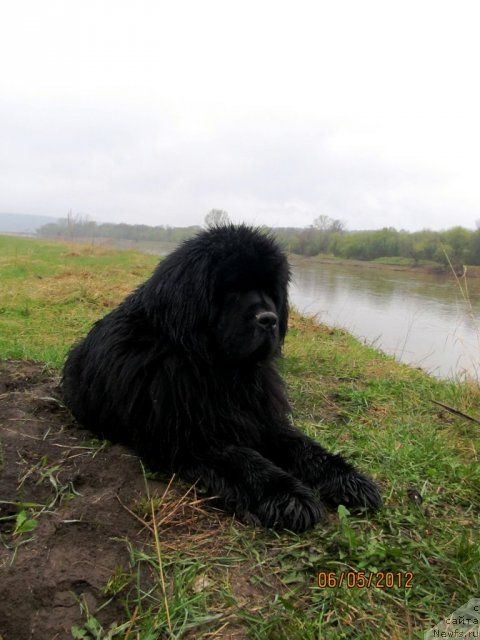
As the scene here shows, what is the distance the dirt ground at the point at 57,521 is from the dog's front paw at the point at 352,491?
93 cm

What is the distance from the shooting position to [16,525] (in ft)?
6.42

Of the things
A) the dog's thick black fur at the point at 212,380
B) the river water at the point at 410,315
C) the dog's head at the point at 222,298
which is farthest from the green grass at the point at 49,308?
the river water at the point at 410,315

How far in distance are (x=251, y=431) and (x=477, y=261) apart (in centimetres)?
1837

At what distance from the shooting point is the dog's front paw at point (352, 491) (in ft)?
7.90

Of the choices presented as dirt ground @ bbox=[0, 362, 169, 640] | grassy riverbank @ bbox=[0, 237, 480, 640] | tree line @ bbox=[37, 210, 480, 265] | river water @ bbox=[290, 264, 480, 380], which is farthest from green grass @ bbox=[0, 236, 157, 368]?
tree line @ bbox=[37, 210, 480, 265]

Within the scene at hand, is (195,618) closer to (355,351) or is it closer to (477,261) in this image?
(355,351)

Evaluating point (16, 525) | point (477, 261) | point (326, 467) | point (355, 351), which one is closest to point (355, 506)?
point (326, 467)

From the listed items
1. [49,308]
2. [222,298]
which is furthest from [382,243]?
[222,298]
